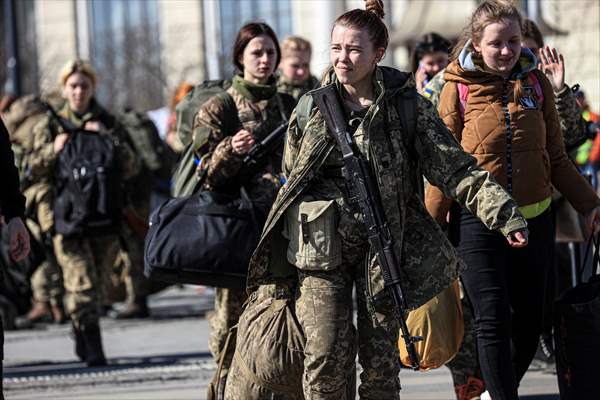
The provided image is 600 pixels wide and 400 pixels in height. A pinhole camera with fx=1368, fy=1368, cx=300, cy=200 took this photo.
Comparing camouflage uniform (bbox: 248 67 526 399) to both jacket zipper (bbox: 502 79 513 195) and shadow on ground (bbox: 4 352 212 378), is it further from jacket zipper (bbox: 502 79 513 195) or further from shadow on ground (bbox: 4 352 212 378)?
shadow on ground (bbox: 4 352 212 378)

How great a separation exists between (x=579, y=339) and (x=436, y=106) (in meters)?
1.39

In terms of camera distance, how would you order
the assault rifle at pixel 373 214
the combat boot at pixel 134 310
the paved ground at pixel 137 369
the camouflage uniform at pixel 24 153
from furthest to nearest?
the combat boot at pixel 134 310 → the camouflage uniform at pixel 24 153 → the paved ground at pixel 137 369 → the assault rifle at pixel 373 214

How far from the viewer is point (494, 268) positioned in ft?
19.8

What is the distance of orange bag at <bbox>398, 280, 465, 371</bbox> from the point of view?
588cm

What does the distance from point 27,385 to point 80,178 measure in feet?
5.13

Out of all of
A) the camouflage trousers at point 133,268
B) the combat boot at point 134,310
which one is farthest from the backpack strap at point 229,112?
the combat boot at point 134,310

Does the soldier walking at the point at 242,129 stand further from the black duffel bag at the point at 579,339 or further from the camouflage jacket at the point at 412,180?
the black duffel bag at the point at 579,339

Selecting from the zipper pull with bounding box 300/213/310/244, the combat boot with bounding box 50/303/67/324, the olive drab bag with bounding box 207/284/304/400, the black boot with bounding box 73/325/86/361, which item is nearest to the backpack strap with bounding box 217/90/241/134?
the olive drab bag with bounding box 207/284/304/400

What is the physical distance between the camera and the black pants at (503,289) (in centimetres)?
601

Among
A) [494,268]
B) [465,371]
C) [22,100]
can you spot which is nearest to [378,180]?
[494,268]

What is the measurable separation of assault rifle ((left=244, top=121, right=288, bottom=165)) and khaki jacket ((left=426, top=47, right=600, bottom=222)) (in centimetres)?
81

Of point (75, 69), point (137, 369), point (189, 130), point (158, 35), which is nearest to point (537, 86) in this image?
point (189, 130)

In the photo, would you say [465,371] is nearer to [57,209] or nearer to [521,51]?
[521,51]

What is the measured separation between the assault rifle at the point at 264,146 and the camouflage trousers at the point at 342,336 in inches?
52.1
